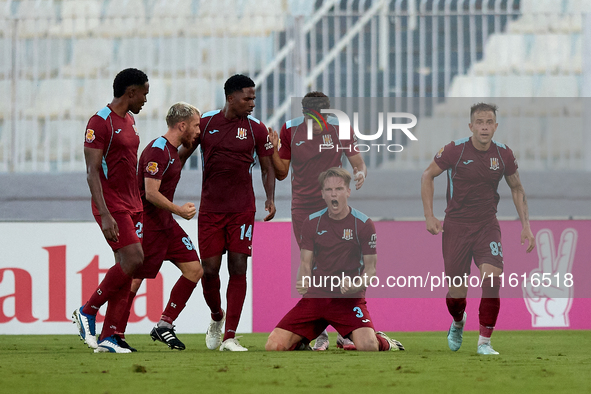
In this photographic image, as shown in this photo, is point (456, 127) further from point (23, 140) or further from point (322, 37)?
point (23, 140)

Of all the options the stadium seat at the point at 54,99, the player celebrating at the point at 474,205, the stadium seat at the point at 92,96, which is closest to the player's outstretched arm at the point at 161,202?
the player celebrating at the point at 474,205

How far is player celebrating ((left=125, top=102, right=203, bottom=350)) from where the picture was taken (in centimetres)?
541

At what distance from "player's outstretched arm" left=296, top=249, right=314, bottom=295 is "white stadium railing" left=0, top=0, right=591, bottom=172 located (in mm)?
2929

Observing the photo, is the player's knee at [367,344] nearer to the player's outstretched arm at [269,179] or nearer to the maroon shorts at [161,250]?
the player's outstretched arm at [269,179]

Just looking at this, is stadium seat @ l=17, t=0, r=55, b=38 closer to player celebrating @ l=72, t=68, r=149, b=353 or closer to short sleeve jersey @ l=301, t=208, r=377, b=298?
Result: player celebrating @ l=72, t=68, r=149, b=353

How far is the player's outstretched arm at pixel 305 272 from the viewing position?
5.30 meters

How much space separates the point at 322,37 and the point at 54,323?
154 inches

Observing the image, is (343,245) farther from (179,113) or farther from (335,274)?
(179,113)

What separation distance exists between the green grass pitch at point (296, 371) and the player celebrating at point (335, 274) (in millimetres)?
239

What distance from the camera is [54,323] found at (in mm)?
7707

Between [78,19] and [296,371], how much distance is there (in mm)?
5714

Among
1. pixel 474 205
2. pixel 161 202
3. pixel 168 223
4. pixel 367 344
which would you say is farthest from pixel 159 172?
pixel 474 205

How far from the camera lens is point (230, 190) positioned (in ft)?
18.4

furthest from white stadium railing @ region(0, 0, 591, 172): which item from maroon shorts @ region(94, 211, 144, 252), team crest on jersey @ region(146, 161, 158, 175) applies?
maroon shorts @ region(94, 211, 144, 252)
